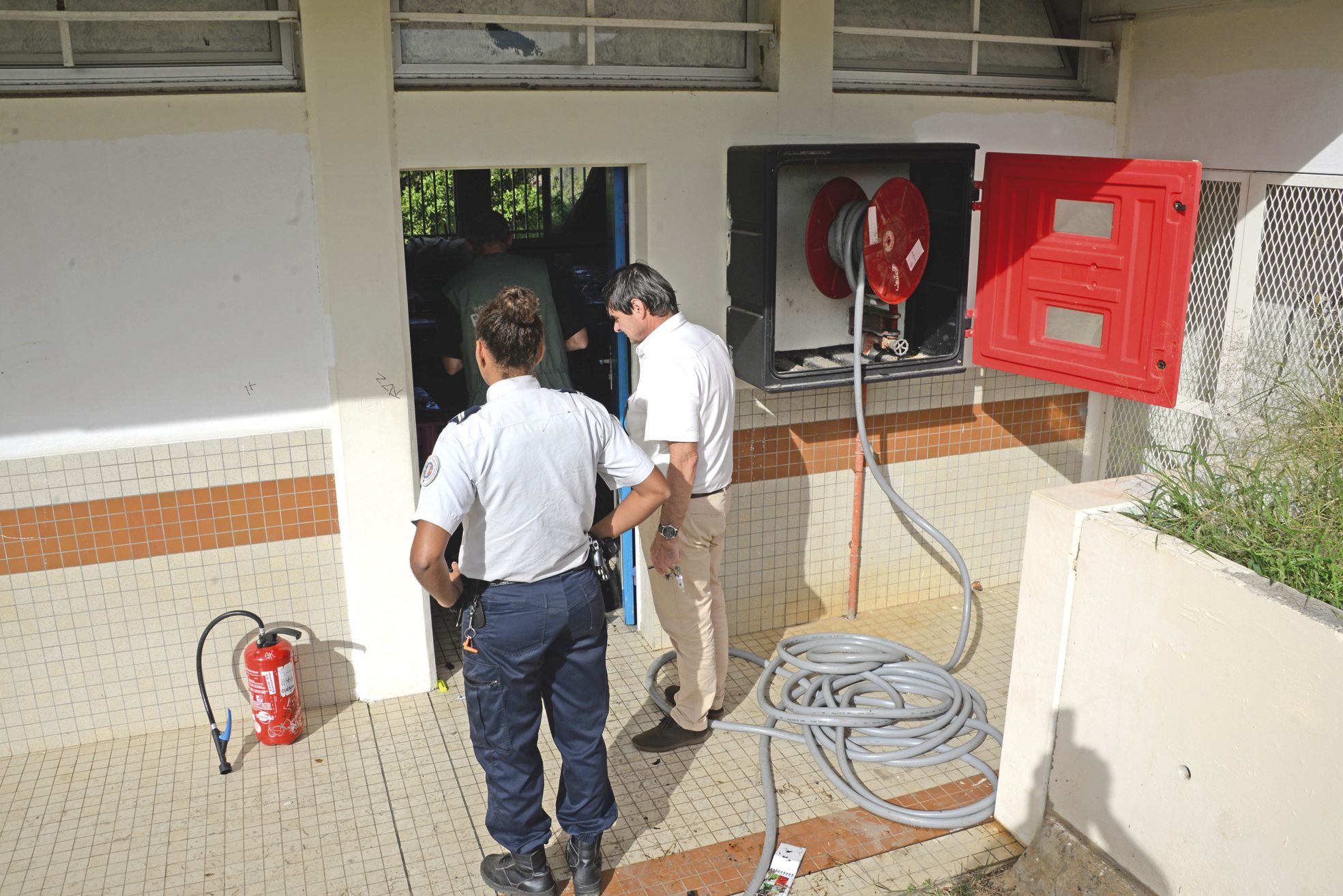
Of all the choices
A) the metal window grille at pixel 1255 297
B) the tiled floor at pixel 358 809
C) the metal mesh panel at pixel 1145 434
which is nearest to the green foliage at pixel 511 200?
the tiled floor at pixel 358 809

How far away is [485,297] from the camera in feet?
16.3

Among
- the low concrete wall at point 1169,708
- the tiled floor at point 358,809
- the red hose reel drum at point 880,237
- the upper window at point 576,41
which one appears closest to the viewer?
the low concrete wall at point 1169,708

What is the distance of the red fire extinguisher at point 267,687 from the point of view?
14.1 ft

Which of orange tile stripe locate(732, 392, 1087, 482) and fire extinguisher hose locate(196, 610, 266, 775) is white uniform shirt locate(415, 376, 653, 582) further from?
orange tile stripe locate(732, 392, 1087, 482)

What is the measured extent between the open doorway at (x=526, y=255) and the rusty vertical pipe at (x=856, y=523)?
3.70 feet

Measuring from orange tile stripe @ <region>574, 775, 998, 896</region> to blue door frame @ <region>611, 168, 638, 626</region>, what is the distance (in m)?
1.55

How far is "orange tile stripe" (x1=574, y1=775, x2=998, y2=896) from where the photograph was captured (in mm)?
3635

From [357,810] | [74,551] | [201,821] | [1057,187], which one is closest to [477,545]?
[357,810]

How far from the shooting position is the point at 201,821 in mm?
4020

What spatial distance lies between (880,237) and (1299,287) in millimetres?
1923

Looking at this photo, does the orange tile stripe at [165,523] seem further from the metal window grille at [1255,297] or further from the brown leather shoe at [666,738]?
the metal window grille at [1255,297]

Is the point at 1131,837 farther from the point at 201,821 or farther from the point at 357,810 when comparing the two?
the point at 201,821

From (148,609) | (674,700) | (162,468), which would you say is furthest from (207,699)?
(674,700)

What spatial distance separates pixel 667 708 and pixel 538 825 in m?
1.20
